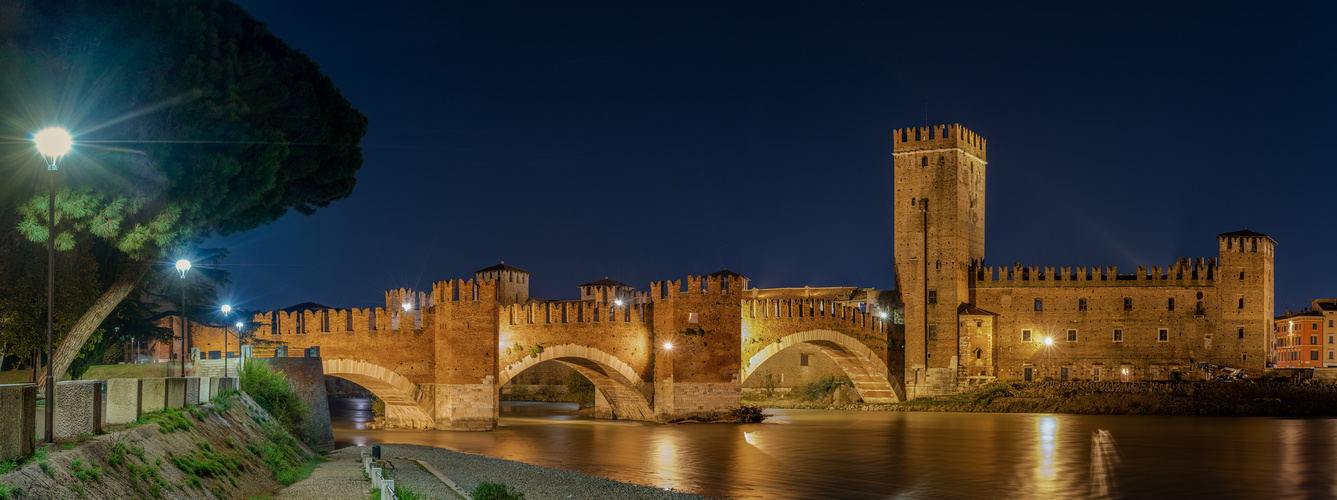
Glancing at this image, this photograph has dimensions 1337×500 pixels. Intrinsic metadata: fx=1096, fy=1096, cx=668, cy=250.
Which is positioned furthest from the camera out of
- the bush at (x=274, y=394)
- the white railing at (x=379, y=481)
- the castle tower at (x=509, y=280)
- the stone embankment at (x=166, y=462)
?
the castle tower at (x=509, y=280)

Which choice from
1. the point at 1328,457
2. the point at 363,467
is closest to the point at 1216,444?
the point at 1328,457

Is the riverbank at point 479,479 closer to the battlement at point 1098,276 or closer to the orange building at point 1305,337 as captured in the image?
the battlement at point 1098,276

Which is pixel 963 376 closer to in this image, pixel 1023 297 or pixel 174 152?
pixel 1023 297

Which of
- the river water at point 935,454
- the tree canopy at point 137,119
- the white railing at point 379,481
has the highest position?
the tree canopy at point 137,119

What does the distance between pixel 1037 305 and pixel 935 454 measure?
797 inches

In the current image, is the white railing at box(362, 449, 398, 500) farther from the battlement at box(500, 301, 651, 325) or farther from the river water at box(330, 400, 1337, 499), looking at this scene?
the battlement at box(500, 301, 651, 325)

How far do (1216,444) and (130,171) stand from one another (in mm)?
24930

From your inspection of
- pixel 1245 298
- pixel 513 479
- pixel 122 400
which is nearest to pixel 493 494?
pixel 122 400

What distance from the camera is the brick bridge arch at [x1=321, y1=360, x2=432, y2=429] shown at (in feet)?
95.8

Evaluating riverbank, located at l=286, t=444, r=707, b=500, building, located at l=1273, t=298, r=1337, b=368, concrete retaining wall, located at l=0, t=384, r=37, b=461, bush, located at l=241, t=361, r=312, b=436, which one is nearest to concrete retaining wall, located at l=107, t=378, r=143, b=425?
riverbank, located at l=286, t=444, r=707, b=500

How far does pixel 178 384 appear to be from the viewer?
1205 centimetres

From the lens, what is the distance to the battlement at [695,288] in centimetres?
3281

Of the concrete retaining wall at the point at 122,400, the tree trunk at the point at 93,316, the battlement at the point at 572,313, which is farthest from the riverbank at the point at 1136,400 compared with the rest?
the concrete retaining wall at the point at 122,400

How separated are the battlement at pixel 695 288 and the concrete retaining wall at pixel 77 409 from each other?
78.1ft
